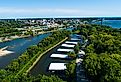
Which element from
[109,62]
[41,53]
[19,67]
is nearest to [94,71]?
[109,62]

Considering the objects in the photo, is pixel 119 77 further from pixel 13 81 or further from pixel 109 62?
pixel 13 81

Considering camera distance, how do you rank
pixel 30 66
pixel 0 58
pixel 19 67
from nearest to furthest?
pixel 19 67, pixel 30 66, pixel 0 58

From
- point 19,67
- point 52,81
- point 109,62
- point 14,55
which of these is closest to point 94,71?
point 109,62

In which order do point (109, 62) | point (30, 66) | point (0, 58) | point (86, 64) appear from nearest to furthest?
1. point (109, 62)
2. point (86, 64)
3. point (30, 66)
4. point (0, 58)

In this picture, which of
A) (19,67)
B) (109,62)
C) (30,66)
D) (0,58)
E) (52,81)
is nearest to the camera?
(52,81)

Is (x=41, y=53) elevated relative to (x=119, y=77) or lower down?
lower down

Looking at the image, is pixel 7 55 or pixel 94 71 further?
pixel 7 55

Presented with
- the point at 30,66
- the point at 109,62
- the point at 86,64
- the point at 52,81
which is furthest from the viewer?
the point at 30,66

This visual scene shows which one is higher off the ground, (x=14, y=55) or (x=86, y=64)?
(x=86, y=64)

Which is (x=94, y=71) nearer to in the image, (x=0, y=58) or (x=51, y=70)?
(x=51, y=70)
